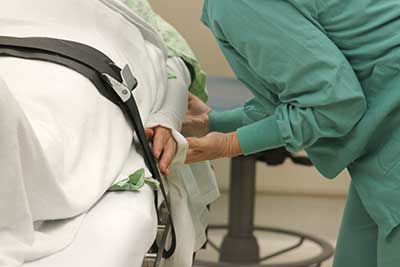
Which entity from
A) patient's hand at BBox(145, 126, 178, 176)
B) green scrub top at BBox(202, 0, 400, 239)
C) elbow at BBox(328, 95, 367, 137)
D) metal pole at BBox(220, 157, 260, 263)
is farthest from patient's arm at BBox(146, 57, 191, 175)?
metal pole at BBox(220, 157, 260, 263)

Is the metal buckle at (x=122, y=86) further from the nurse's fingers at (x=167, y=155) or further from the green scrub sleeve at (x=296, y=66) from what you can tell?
the green scrub sleeve at (x=296, y=66)

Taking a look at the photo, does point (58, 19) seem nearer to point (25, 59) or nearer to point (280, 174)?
point (25, 59)

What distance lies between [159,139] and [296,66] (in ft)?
0.83

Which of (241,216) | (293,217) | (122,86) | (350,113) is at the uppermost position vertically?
(122,86)

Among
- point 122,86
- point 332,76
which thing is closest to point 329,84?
point 332,76

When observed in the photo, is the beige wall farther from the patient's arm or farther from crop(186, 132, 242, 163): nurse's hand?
crop(186, 132, 242, 163): nurse's hand

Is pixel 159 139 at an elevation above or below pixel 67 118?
below

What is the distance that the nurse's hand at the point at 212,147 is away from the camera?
125cm

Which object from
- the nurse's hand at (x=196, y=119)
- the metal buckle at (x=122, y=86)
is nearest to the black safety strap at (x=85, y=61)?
the metal buckle at (x=122, y=86)

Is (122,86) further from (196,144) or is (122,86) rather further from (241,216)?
(241,216)

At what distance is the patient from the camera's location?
2.42 feet

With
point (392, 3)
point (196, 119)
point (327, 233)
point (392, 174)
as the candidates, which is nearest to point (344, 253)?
point (392, 174)

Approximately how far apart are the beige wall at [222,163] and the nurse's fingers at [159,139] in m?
1.53

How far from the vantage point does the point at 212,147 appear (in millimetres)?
1279
